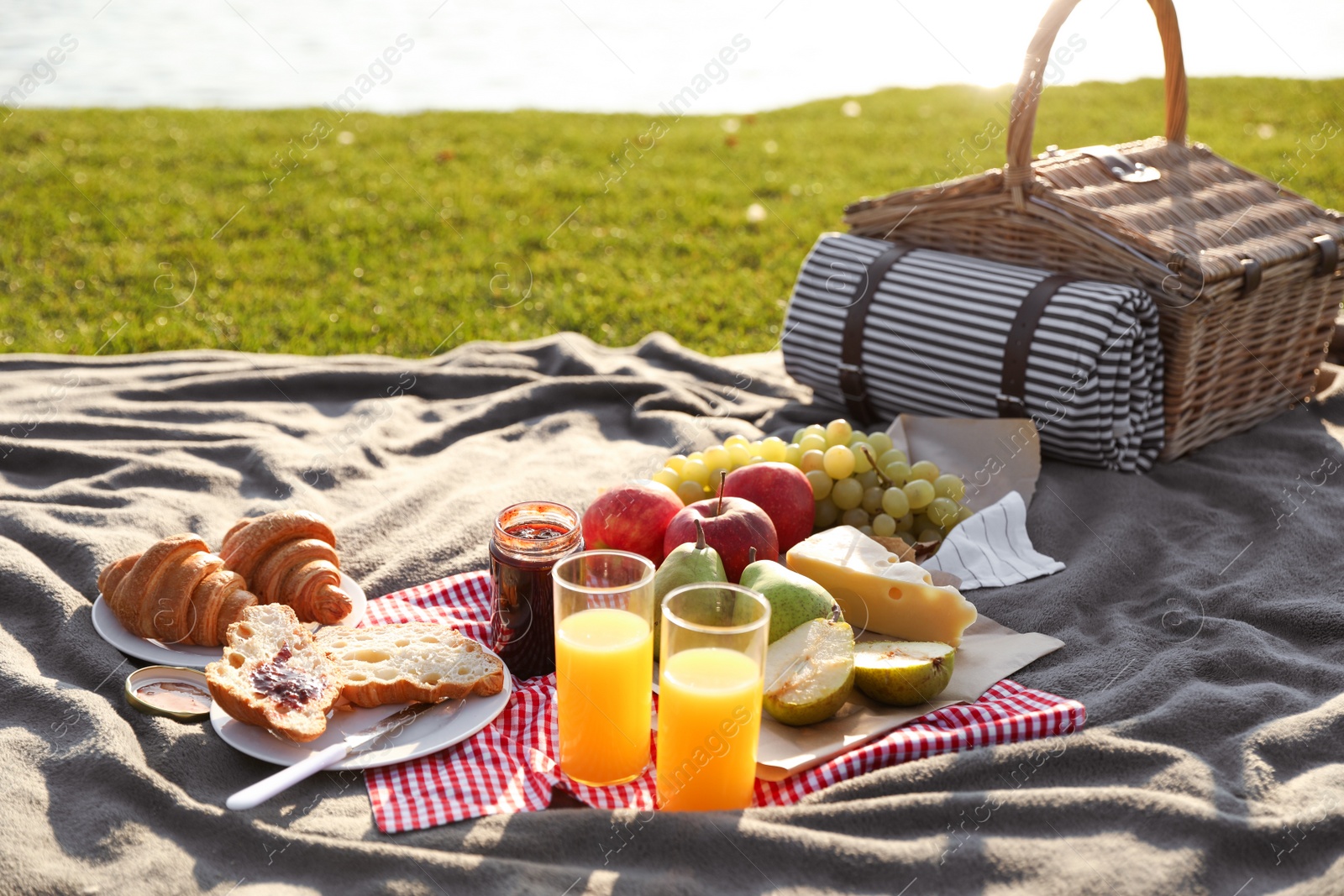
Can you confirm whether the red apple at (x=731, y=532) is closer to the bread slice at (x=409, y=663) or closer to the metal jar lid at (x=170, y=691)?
the bread slice at (x=409, y=663)

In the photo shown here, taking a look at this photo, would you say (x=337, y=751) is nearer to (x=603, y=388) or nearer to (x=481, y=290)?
(x=603, y=388)

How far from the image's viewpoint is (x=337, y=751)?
1.66m

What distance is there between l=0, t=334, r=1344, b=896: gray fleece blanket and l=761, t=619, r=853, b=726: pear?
142 mm

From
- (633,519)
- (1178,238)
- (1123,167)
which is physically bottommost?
(633,519)

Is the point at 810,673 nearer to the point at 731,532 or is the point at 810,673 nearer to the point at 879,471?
the point at 731,532

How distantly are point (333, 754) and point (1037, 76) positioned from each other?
2151mm

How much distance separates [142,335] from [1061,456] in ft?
10.3

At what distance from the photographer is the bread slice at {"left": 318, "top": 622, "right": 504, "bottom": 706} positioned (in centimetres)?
178

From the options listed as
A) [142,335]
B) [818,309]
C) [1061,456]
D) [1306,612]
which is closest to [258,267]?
[142,335]

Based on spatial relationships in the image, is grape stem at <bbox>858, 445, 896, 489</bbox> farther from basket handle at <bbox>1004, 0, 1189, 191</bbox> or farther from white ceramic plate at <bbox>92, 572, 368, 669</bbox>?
white ceramic plate at <bbox>92, 572, 368, 669</bbox>

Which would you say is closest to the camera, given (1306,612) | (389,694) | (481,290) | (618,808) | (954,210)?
(618,808)

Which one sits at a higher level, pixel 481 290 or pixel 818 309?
pixel 818 309

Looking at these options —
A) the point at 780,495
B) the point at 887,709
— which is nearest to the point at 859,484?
the point at 780,495

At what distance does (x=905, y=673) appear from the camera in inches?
71.6
